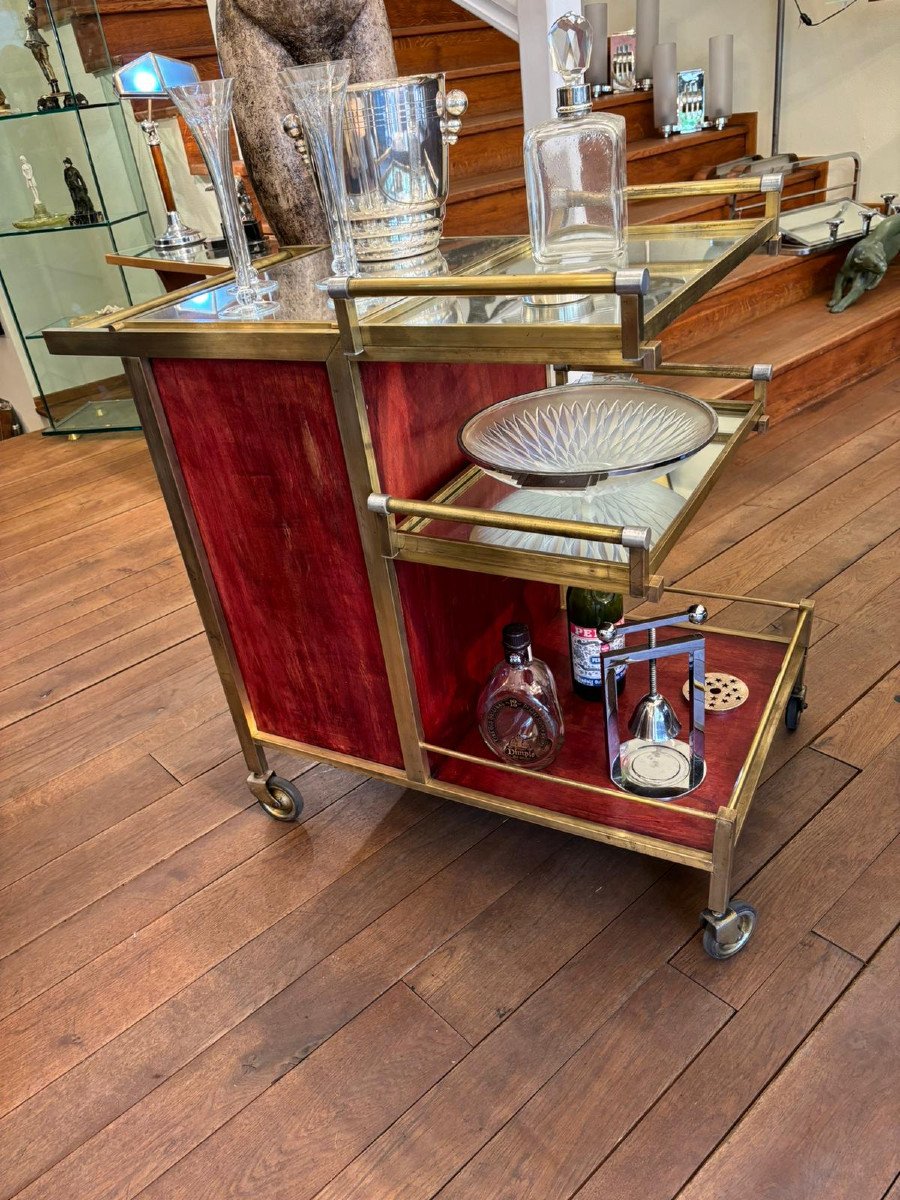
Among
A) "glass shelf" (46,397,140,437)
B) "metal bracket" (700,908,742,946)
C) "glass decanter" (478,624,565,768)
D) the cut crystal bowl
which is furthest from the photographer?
"glass shelf" (46,397,140,437)

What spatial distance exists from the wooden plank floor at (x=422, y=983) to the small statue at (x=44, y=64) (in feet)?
7.45

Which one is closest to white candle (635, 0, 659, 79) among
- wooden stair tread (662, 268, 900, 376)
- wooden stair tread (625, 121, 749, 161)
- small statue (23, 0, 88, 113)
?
wooden stair tread (625, 121, 749, 161)

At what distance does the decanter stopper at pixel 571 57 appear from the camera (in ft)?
2.97

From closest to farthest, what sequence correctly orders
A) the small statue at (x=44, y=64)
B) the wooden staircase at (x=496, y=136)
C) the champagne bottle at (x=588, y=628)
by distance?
the champagne bottle at (x=588, y=628) → the wooden staircase at (x=496, y=136) → the small statue at (x=44, y=64)

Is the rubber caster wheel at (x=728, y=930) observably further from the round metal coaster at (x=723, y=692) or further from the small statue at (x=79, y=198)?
the small statue at (x=79, y=198)

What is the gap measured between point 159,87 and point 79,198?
1314 millimetres

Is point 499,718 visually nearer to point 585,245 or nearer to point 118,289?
point 585,245

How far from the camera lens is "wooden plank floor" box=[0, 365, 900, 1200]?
1.00m

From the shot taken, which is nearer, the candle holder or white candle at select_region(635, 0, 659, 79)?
white candle at select_region(635, 0, 659, 79)

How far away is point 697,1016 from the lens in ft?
3.65

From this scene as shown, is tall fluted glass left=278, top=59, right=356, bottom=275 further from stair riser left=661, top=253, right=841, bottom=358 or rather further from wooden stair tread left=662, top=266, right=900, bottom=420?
stair riser left=661, top=253, right=841, bottom=358

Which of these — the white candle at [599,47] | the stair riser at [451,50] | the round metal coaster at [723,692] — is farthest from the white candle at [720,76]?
the round metal coaster at [723,692]

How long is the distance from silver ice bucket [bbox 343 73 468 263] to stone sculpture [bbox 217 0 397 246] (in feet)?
1.00

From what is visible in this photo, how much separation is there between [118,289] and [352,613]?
2788mm
